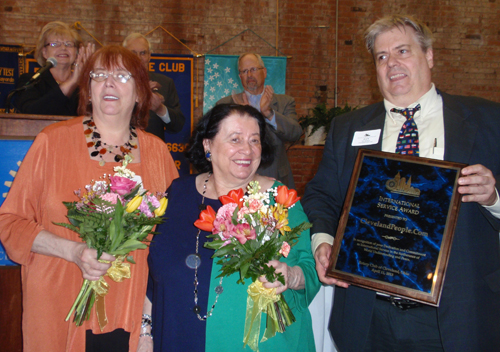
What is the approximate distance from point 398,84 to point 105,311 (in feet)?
5.72

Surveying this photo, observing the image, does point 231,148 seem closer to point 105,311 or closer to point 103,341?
point 105,311

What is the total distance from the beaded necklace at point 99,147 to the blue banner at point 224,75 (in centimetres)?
489

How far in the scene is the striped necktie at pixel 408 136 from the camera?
5.56 feet

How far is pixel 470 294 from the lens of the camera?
151 cm

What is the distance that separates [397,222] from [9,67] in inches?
277

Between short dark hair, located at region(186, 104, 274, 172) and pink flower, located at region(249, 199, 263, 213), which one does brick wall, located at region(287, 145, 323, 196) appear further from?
pink flower, located at region(249, 199, 263, 213)

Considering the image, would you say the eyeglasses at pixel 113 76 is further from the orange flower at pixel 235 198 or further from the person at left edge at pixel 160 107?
the orange flower at pixel 235 198

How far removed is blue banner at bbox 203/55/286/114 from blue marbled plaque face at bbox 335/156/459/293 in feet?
18.1

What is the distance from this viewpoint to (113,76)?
6.53 ft

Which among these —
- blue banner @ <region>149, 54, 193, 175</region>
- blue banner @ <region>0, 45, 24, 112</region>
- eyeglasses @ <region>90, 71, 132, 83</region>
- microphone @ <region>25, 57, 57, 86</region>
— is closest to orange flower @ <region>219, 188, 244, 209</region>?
eyeglasses @ <region>90, 71, 132, 83</region>

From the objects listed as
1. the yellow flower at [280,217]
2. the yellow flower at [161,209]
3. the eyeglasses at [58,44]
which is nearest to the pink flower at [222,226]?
the yellow flower at [280,217]

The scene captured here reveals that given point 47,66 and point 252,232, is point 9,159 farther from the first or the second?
point 252,232

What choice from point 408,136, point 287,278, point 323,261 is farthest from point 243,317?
point 408,136

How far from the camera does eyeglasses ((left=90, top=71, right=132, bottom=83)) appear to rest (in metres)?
1.97
